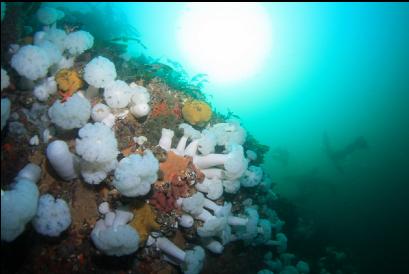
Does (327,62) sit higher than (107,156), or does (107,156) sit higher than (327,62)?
(327,62)

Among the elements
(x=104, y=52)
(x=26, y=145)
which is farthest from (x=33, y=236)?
(x=104, y=52)

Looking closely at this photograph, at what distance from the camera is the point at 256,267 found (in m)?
6.46

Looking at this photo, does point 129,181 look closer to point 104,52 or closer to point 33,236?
point 33,236

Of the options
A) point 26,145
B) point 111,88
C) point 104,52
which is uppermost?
point 104,52

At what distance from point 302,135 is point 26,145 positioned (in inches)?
2670

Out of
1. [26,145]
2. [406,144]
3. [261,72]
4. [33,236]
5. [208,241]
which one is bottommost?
[33,236]

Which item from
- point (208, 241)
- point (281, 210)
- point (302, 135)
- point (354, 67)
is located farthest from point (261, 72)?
point (208, 241)

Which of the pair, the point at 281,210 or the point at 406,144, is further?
the point at 406,144

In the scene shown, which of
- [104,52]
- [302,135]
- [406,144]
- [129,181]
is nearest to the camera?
[129,181]

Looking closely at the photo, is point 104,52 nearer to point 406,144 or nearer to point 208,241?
point 208,241

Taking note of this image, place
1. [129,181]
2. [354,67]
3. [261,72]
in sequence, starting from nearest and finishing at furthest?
[129,181] → [354,67] → [261,72]

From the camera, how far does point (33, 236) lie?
12.6 ft

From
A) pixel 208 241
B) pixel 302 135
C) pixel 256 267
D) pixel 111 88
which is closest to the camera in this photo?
pixel 111 88

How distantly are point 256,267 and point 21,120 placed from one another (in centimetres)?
561
